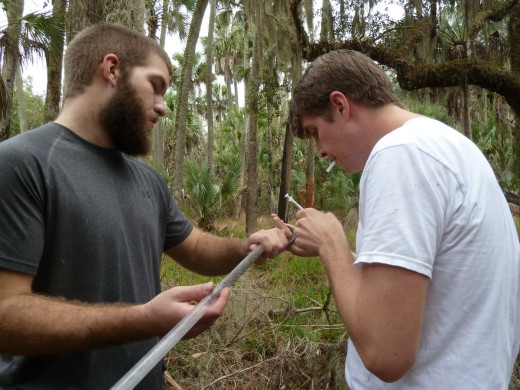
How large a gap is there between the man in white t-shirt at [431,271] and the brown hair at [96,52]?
1.05 m

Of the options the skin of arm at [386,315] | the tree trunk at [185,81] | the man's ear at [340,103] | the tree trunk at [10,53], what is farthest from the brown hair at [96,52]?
the tree trunk at [185,81]

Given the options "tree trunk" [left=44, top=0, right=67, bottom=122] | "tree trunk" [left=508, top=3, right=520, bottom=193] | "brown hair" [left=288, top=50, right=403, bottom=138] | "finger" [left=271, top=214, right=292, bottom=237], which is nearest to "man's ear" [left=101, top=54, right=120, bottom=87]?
"brown hair" [left=288, top=50, right=403, bottom=138]

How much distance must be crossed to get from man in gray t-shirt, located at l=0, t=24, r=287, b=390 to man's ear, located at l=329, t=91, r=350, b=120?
715mm

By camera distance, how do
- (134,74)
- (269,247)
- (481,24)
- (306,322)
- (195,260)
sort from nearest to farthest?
(134,74) < (269,247) < (195,260) < (306,322) < (481,24)

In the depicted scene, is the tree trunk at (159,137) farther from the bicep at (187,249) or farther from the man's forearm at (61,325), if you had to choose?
the man's forearm at (61,325)

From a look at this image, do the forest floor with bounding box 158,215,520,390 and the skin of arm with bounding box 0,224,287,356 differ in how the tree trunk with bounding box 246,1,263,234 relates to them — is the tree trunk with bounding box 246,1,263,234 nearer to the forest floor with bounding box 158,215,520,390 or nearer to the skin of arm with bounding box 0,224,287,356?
the forest floor with bounding box 158,215,520,390

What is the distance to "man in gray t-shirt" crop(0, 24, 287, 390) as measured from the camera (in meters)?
1.33

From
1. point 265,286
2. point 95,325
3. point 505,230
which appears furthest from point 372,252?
point 265,286

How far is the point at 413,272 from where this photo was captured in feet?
3.77

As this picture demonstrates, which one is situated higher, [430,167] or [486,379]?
[430,167]

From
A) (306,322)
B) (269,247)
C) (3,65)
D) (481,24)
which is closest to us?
(269,247)

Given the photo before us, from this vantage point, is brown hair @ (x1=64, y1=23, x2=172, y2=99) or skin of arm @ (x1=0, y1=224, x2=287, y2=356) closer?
skin of arm @ (x1=0, y1=224, x2=287, y2=356)

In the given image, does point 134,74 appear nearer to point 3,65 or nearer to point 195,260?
point 195,260

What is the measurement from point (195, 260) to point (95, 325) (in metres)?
0.95
